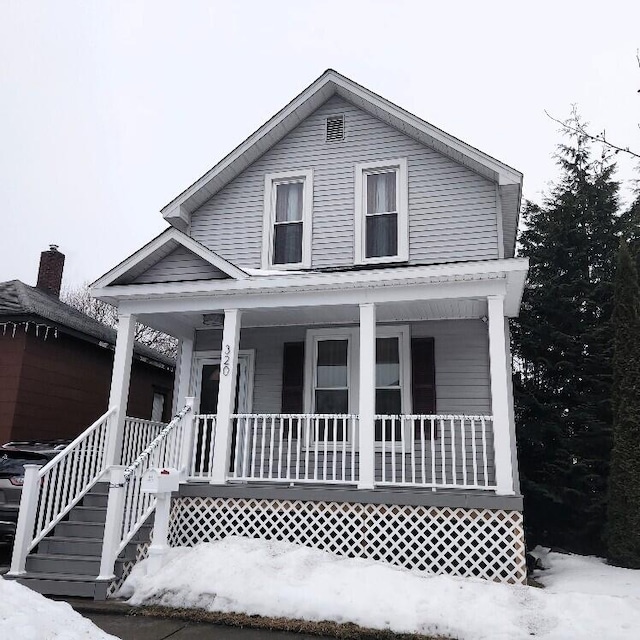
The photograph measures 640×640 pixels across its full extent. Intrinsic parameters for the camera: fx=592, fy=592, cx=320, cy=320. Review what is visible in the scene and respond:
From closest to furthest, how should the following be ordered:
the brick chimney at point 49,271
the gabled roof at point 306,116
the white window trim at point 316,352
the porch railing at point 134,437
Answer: the porch railing at point 134,437 → the gabled roof at point 306,116 → the white window trim at point 316,352 → the brick chimney at point 49,271

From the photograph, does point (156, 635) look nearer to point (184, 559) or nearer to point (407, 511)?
point (184, 559)

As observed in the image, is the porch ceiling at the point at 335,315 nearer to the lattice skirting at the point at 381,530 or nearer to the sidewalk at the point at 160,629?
the lattice skirting at the point at 381,530

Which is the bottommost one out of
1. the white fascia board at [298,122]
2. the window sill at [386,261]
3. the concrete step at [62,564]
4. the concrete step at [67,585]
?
the concrete step at [67,585]

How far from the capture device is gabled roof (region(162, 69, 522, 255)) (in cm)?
959

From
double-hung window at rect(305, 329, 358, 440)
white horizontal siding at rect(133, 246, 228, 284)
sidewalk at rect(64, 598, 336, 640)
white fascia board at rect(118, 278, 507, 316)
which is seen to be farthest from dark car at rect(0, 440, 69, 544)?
double-hung window at rect(305, 329, 358, 440)

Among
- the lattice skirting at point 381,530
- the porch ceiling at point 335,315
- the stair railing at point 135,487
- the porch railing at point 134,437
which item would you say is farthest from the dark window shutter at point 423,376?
the porch railing at point 134,437

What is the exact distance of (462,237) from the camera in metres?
9.64

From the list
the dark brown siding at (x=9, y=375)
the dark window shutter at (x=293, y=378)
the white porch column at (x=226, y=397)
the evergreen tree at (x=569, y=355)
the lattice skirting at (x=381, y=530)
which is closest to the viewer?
the lattice skirting at (x=381, y=530)

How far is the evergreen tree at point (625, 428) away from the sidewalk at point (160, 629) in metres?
5.29

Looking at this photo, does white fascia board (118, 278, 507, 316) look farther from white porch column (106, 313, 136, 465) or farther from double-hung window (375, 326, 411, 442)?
double-hung window (375, 326, 411, 442)

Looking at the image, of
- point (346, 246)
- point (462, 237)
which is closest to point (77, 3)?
point (346, 246)

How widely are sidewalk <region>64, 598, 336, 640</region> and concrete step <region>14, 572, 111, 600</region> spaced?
41 centimetres

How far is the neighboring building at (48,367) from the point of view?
1058 centimetres

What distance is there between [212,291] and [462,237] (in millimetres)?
4122
